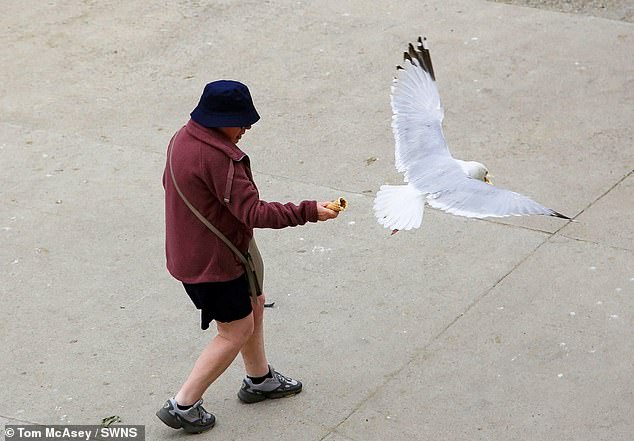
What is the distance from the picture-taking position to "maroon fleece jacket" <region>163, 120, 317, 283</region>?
4.11 meters

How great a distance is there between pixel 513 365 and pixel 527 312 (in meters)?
0.48

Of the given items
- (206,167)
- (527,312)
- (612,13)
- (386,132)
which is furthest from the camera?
(612,13)

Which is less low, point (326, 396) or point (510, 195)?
point (510, 195)

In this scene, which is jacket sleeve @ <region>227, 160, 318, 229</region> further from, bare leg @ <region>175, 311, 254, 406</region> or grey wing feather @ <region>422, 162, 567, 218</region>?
grey wing feather @ <region>422, 162, 567, 218</region>

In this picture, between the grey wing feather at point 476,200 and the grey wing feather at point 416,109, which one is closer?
the grey wing feather at point 476,200

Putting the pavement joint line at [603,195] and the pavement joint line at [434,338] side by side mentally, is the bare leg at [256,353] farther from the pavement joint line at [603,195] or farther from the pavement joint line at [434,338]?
the pavement joint line at [603,195]

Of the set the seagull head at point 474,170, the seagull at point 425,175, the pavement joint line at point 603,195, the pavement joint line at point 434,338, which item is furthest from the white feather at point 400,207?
the pavement joint line at point 603,195

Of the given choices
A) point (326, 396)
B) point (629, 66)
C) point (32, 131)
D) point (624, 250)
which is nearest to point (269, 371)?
point (326, 396)

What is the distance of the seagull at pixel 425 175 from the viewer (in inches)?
173

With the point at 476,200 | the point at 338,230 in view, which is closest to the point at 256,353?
the point at 476,200

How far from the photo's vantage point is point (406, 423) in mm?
4625

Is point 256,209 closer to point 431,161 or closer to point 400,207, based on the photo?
point 400,207

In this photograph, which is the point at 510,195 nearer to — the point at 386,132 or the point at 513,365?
the point at 513,365

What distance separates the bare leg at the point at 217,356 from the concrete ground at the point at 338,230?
0.21m
